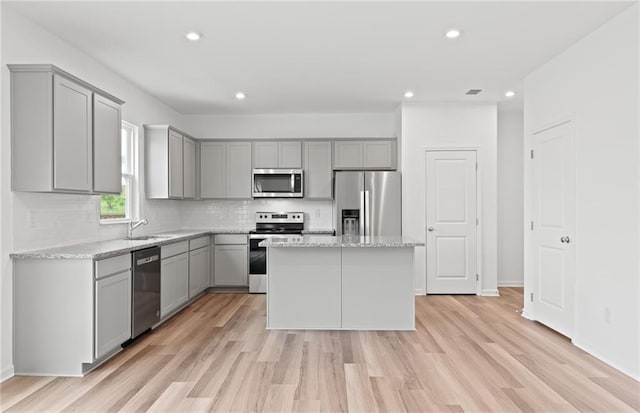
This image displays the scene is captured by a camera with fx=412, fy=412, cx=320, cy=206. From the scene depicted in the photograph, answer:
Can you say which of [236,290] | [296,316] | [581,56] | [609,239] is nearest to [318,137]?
[236,290]

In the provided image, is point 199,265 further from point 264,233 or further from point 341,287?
point 341,287

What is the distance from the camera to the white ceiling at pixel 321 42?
10.3 feet

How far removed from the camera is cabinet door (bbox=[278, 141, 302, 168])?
639 centimetres

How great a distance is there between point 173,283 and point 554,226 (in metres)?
4.12

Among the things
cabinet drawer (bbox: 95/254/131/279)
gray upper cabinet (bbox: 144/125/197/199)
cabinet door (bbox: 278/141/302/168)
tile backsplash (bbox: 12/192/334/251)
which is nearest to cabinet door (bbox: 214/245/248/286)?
tile backsplash (bbox: 12/192/334/251)

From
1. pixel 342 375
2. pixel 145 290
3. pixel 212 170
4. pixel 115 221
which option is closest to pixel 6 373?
pixel 145 290

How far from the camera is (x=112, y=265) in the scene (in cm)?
334

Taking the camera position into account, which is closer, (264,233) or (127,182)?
(127,182)

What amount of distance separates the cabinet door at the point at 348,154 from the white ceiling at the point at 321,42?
107 centimetres

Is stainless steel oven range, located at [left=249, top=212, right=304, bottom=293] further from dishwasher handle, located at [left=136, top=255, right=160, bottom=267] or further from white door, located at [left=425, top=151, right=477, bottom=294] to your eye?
white door, located at [left=425, top=151, right=477, bottom=294]

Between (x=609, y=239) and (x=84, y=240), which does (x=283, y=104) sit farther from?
(x=609, y=239)

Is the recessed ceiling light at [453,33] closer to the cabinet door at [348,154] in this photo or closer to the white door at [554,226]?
the white door at [554,226]

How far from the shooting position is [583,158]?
3.67 m

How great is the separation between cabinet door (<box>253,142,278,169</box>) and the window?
1.84 m
